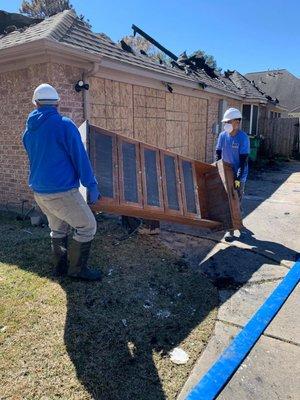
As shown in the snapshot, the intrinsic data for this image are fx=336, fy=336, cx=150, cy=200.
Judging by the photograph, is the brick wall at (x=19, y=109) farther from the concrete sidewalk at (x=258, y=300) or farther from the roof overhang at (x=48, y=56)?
the concrete sidewalk at (x=258, y=300)

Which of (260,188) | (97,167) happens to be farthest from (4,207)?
(260,188)

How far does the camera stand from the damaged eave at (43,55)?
5121mm

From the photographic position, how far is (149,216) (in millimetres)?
4539

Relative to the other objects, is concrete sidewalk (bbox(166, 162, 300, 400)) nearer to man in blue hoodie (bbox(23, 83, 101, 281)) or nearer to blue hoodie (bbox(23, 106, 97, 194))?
man in blue hoodie (bbox(23, 83, 101, 281))

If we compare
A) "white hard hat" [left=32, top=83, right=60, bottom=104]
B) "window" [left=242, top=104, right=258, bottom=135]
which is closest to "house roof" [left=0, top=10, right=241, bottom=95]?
"white hard hat" [left=32, top=83, right=60, bottom=104]

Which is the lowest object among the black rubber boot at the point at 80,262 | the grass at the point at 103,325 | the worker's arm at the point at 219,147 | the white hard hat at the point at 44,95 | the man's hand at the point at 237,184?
the grass at the point at 103,325


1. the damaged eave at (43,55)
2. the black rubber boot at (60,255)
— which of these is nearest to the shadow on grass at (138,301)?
the black rubber boot at (60,255)

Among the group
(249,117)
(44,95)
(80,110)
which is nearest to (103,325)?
(44,95)

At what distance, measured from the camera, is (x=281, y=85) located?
35031 millimetres

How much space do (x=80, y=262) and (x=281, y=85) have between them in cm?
3671

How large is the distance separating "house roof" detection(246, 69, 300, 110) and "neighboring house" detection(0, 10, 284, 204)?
27.3 meters

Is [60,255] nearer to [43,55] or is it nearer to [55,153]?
[55,153]

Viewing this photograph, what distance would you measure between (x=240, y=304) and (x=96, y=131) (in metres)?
2.76

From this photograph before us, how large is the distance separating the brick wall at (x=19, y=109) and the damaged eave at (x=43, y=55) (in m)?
0.11
